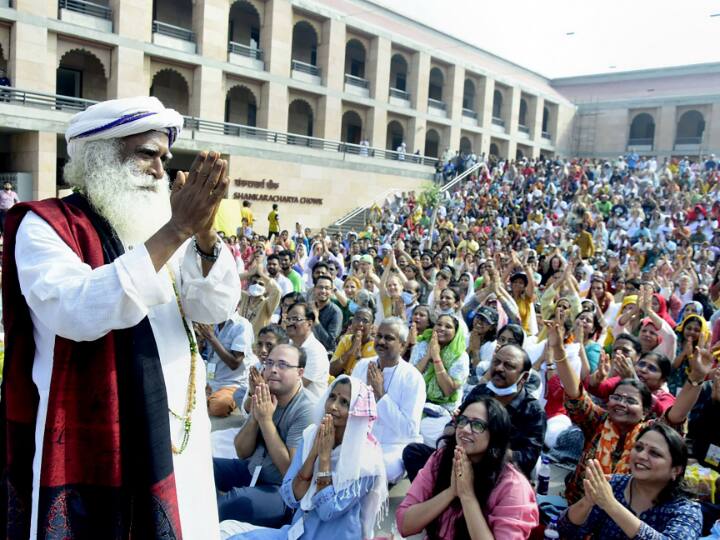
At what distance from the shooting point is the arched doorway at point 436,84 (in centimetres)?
3228

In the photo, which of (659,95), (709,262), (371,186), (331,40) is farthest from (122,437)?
(659,95)

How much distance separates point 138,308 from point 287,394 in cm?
253

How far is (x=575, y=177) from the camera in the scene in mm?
21953

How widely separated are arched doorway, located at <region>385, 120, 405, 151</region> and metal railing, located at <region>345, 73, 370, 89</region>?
3407 mm

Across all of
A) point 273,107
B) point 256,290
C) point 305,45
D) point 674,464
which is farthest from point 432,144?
point 674,464

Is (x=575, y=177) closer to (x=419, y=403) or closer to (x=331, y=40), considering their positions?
(x=331, y=40)

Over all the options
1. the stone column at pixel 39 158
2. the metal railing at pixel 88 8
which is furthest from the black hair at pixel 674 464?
the metal railing at pixel 88 8

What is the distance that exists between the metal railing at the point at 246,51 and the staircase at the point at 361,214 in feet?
23.5

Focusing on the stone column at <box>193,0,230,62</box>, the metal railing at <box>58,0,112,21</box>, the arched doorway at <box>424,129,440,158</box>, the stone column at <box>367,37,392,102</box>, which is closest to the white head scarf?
the metal railing at <box>58,0,112,21</box>

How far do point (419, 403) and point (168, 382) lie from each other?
2948 millimetres

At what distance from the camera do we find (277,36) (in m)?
23.5

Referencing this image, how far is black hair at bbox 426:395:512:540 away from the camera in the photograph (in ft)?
8.96

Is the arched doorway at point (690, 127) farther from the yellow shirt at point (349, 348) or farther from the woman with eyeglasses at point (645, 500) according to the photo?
the woman with eyeglasses at point (645, 500)

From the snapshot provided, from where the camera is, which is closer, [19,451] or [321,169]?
[19,451]
